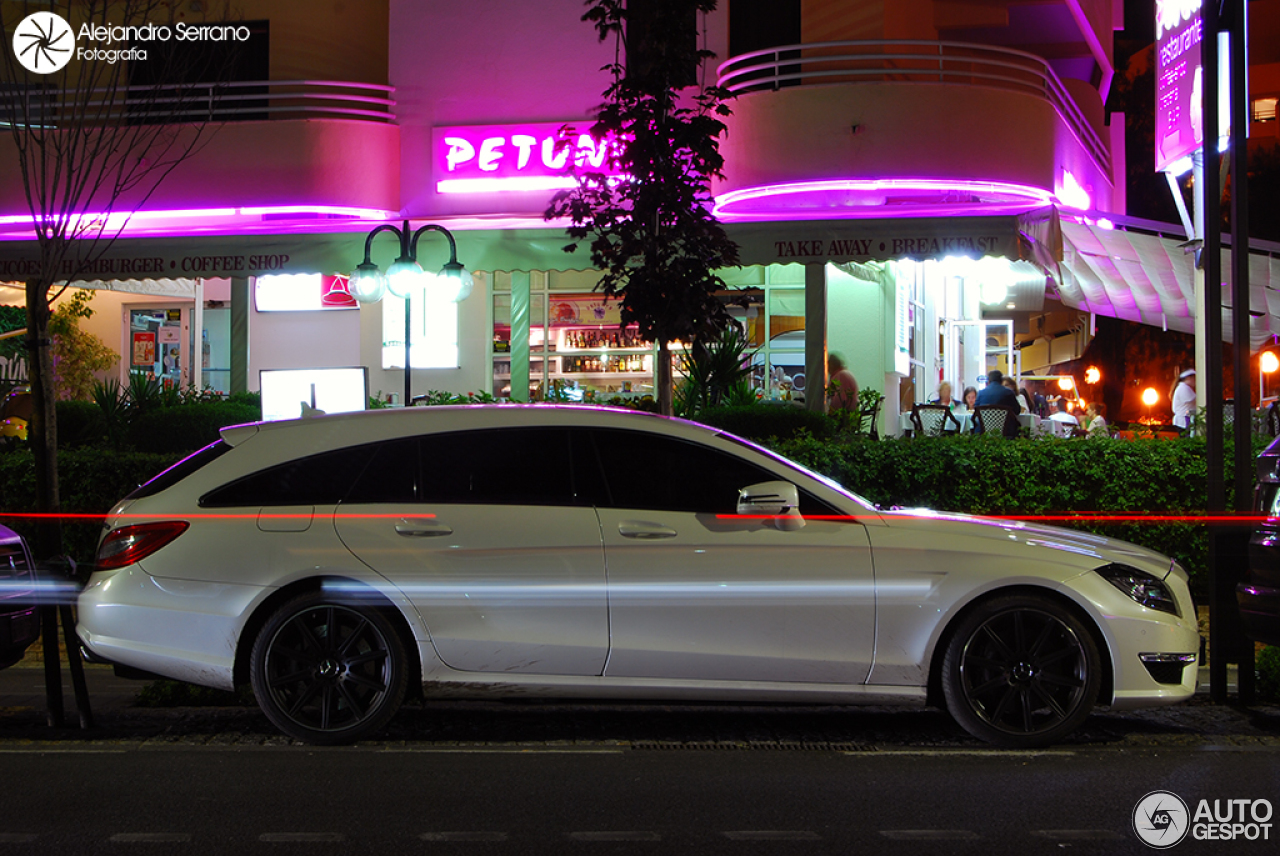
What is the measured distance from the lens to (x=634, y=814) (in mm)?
4594

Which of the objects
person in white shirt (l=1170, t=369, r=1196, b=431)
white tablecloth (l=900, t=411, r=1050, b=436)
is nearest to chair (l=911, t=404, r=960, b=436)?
white tablecloth (l=900, t=411, r=1050, b=436)

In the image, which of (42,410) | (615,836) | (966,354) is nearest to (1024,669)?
(615,836)

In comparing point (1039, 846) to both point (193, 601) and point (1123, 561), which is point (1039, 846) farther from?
point (193, 601)

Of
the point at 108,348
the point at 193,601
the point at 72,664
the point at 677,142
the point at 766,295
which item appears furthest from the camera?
the point at 108,348

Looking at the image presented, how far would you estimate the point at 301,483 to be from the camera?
573cm

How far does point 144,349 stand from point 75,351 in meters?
1.44

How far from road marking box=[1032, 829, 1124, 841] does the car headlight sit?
1.52 meters

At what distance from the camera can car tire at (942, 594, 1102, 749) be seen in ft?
18.1

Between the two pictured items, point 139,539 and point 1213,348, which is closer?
point 139,539

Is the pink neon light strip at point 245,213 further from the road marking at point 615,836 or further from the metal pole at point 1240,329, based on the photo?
the road marking at point 615,836

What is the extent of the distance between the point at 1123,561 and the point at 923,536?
3.23ft

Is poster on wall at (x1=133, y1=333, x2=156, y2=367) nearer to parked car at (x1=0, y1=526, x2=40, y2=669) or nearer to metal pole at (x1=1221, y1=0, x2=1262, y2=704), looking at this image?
parked car at (x1=0, y1=526, x2=40, y2=669)

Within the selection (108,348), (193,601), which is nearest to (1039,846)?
(193,601)

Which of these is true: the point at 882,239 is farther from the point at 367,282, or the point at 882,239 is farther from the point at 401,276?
the point at 367,282
